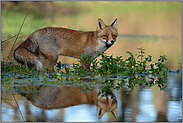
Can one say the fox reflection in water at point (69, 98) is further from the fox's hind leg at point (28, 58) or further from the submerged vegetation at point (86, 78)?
the fox's hind leg at point (28, 58)

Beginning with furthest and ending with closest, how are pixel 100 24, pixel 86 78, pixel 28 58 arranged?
pixel 100 24 < pixel 28 58 < pixel 86 78

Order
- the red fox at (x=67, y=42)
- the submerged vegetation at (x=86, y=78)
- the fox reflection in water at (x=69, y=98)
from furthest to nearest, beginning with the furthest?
the red fox at (x=67, y=42) < the submerged vegetation at (x=86, y=78) < the fox reflection in water at (x=69, y=98)

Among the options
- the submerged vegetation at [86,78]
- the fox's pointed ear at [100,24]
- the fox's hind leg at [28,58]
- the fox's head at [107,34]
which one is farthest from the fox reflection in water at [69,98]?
the fox's pointed ear at [100,24]

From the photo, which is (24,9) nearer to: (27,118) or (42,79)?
(42,79)

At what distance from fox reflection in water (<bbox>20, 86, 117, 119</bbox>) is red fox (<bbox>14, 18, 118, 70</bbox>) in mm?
2468

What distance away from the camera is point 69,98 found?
5746 millimetres

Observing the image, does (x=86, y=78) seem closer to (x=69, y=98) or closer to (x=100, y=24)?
(x=69, y=98)

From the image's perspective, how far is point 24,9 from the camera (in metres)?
20.3

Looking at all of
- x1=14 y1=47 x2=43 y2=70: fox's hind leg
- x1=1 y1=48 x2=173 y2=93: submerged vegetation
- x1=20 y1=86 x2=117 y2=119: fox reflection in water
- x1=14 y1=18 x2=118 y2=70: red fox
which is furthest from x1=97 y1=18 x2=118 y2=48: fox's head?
x1=20 y1=86 x2=117 y2=119: fox reflection in water

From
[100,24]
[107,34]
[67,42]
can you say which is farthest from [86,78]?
[100,24]

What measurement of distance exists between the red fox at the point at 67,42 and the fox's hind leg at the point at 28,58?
0.38 ft

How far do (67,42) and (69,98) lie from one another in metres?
3.32

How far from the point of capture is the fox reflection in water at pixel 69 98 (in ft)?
17.4

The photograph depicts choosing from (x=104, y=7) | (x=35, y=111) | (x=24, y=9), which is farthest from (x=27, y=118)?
(x=104, y=7)
